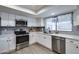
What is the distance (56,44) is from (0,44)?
2.37 m

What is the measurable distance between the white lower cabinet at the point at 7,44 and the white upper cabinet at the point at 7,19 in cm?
72

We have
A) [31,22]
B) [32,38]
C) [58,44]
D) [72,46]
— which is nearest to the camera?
[72,46]

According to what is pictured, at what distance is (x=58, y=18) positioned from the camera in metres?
4.07

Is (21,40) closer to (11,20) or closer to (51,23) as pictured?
(11,20)

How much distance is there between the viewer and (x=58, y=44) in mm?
2941

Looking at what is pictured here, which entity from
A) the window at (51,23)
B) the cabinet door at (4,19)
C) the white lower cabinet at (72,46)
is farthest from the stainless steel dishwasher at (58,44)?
the cabinet door at (4,19)

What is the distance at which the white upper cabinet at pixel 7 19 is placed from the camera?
319 cm

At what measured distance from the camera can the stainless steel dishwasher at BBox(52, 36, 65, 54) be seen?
2.71 m

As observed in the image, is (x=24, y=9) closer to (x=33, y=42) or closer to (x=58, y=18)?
(x=58, y=18)

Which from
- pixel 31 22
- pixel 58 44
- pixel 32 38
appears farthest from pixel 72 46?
pixel 31 22

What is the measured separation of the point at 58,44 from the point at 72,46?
720mm

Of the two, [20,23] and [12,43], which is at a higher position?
[20,23]

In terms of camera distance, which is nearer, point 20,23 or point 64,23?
point 64,23
